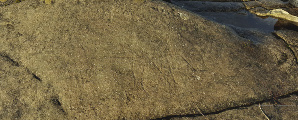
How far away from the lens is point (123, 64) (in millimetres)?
7387

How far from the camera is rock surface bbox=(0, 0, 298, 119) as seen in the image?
677 centimetres

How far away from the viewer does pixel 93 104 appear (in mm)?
6723

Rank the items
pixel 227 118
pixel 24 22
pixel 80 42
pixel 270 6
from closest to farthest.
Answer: pixel 227 118 → pixel 80 42 → pixel 24 22 → pixel 270 6

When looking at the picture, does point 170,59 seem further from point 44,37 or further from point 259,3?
point 259,3

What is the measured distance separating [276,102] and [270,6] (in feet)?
28.0

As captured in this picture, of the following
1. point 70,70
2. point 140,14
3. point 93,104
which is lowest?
point 93,104

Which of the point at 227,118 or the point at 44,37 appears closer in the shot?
the point at 227,118

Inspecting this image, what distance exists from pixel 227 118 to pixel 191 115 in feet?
3.77

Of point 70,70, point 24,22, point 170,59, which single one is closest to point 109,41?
point 70,70

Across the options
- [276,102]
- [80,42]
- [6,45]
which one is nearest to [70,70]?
[80,42]

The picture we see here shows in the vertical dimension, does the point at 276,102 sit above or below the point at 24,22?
below

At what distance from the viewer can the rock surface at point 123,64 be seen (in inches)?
267

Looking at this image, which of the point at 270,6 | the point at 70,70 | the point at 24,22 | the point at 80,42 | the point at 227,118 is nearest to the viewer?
the point at 227,118

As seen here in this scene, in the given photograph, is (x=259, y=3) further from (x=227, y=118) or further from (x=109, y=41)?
(x=109, y=41)
